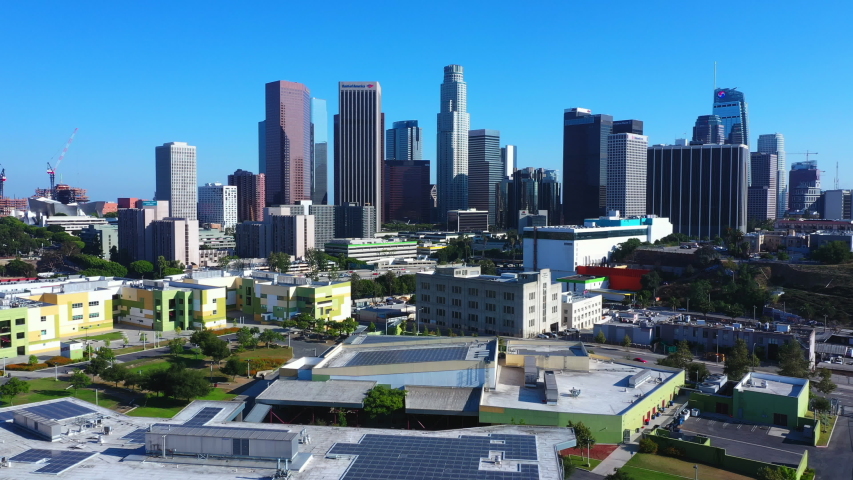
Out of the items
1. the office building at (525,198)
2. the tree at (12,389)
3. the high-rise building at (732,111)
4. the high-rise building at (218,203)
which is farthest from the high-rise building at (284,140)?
the tree at (12,389)

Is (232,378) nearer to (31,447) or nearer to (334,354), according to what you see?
(334,354)

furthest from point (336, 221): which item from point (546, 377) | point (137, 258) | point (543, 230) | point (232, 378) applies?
point (546, 377)

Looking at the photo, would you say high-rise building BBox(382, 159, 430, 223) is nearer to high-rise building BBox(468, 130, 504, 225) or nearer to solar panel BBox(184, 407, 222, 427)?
high-rise building BBox(468, 130, 504, 225)

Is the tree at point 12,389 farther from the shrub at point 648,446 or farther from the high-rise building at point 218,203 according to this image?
the high-rise building at point 218,203

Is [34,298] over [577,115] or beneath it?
beneath

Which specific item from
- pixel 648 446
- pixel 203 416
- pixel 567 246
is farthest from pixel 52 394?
pixel 567 246
